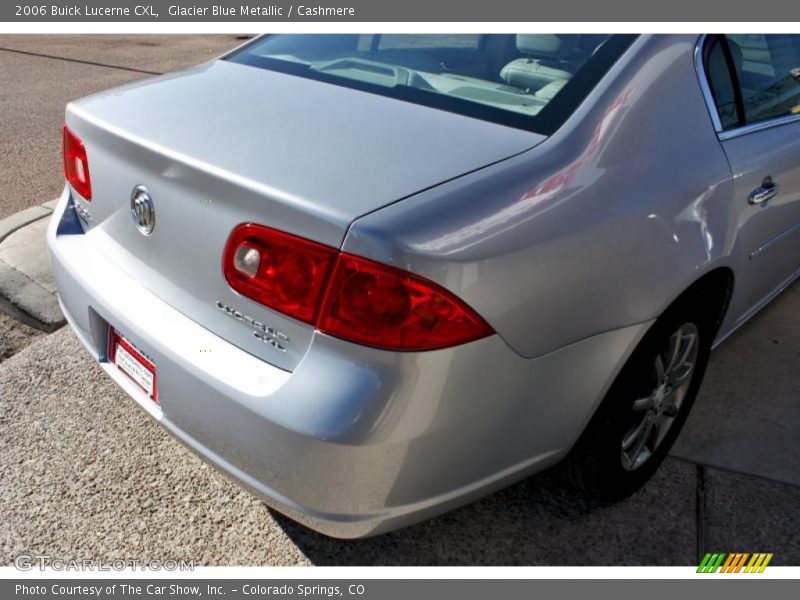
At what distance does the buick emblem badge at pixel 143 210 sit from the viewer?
2.05 metres

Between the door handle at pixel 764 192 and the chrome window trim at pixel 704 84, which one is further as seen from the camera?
the door handle at pixel 764 192

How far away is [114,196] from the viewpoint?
7.26 ft

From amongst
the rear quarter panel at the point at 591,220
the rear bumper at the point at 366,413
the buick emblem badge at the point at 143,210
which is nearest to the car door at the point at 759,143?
the rear quarter panel at the point at 591,220

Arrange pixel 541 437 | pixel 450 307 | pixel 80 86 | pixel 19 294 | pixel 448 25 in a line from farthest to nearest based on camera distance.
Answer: pixel 80 86
pixel 19 294
pixel 448 25
pixel 541 437
pixel 450 307

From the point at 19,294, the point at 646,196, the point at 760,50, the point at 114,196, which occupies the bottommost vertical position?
the point at 19,294

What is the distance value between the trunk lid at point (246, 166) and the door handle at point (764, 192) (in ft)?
3.15

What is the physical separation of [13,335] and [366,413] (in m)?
2.37

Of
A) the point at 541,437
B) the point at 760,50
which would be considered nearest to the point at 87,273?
the point at 541,437

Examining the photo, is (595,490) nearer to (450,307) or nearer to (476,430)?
(476,430)

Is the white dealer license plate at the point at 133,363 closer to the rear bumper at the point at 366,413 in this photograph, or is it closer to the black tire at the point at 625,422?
the rear bumper at the point at 366,413

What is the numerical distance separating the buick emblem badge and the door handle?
5.85ft

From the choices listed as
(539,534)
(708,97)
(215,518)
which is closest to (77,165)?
(215,518)

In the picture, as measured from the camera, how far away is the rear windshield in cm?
212

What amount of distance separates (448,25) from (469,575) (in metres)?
1.73
